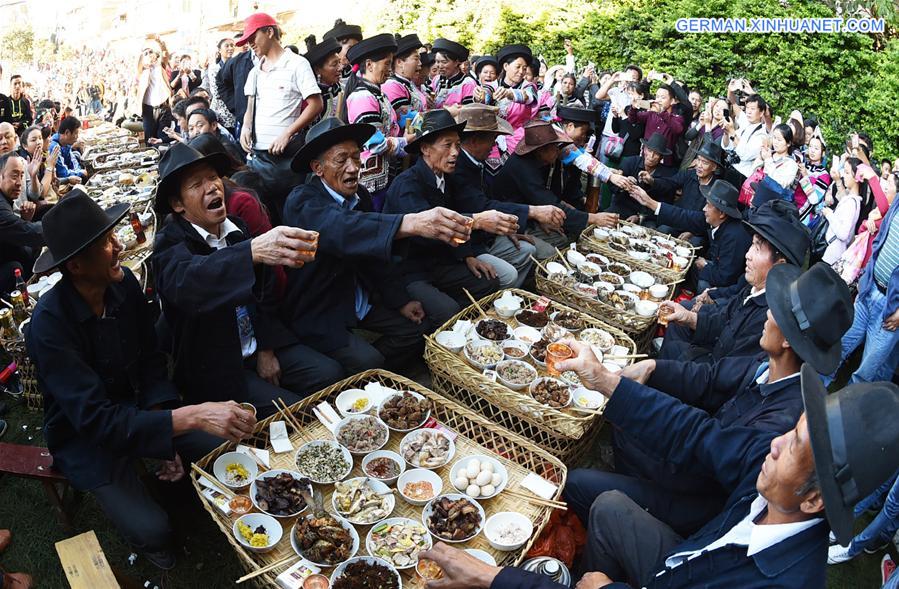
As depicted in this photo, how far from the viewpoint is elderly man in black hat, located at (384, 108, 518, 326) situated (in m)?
5.83

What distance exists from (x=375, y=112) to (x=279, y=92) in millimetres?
1296

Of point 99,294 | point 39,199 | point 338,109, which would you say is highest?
point 338,109

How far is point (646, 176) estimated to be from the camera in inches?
354

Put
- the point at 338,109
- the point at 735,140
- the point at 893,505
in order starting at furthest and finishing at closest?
the point at 735,140 < the point at 338,109 < the point at 893,505

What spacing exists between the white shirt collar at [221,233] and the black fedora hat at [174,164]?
26 centimetres

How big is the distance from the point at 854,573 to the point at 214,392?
16.7 ft

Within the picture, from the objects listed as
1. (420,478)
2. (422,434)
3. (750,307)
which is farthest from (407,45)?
(420,478)

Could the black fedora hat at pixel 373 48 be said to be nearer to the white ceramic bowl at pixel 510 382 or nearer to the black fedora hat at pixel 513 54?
the black fedora hat at pixel 513 54

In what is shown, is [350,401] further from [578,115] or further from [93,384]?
[578,115]

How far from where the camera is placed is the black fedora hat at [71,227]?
Answer: 3.32 meters

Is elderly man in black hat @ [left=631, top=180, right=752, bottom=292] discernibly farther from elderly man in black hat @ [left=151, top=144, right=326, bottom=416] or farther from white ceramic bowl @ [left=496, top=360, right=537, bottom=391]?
elderly man in black hat @ [left=151, top=144, right=326, bottom=416]

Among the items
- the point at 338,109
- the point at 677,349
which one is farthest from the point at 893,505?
the point at 338,109

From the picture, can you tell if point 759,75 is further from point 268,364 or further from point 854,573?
point 268,364

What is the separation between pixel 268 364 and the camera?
4.83m
